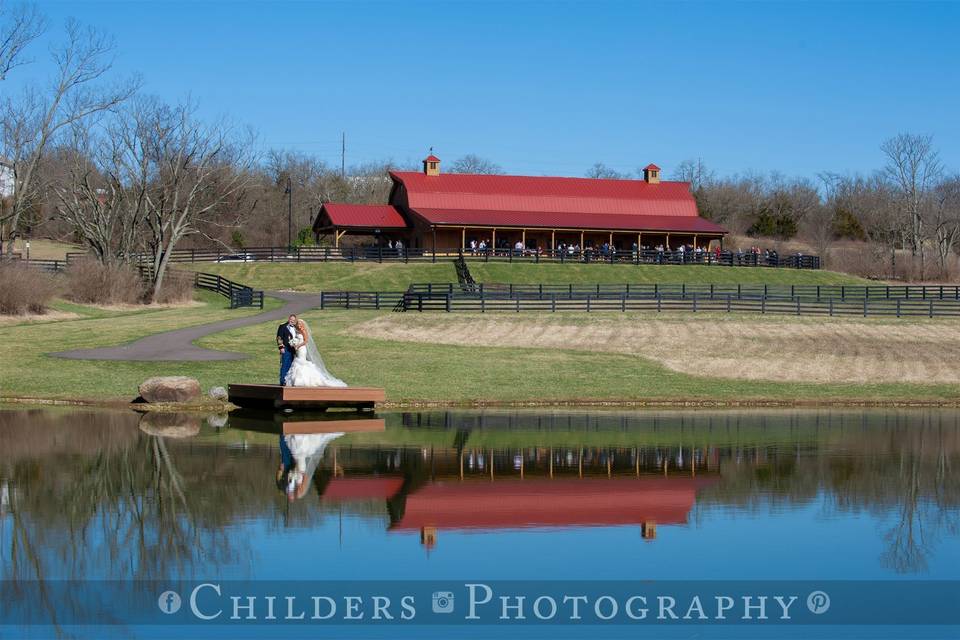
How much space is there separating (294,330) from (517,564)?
14310mm

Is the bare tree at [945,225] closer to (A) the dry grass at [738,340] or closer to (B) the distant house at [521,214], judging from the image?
(B) the distant house at [521,214]

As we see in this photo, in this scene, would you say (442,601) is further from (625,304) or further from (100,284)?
(100,284)

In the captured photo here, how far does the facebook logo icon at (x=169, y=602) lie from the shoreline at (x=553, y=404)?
16.1 metres

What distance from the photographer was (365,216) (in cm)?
8556

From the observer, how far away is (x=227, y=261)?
3078 inches

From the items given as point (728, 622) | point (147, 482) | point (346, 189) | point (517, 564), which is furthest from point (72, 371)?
point (346, 189)

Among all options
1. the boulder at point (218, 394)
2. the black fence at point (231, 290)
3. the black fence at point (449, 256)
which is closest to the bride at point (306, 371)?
the boulder at point (218, 394)

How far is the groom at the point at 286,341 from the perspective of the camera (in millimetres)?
26547

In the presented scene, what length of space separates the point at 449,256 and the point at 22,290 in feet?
115

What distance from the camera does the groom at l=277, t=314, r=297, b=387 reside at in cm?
2655

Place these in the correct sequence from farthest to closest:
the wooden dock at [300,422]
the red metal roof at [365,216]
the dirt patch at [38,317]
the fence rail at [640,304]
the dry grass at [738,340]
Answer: the red metal roof at [365,216], the fence rail at [640,304], the dirt patch at [38,317], the dry grass at [738,340], the wooden dock at [300,422]

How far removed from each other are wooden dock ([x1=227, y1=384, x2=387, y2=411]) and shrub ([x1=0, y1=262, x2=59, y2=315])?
2463cm

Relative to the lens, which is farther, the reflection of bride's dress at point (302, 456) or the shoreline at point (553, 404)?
the shoreline at point (553, 404)

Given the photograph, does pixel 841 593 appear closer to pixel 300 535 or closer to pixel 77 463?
pixel 300 535
